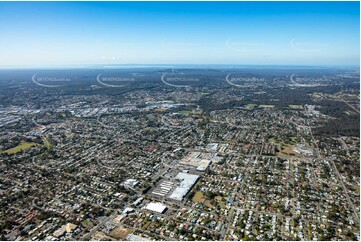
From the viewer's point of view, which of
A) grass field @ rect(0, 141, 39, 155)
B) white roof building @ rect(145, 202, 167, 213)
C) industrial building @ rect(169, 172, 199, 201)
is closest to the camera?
white roof building @ rect(145, 202, 167, 213)

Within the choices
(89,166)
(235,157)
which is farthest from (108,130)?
(235,157)

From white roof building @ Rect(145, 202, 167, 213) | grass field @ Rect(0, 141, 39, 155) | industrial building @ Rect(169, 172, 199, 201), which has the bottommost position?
grass field @ Rect(0, 141, 39, 155)

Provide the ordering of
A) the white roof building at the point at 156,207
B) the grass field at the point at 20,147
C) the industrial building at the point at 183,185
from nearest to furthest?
the white roof building at the point at 156,207, the industrial building at the point at 183,185, the grass field at the point at 20,147

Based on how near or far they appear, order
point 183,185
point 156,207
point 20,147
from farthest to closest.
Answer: point 20,147, point 183,185, point 156,207

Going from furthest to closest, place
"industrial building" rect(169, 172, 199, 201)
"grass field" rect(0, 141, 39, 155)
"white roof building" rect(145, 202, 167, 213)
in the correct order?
"grass field" rect(0, 141, 39, 155)
"industrial building" rect(169, 172, 199, 201)
"white roof building" rect(145, 202, 167, 213)

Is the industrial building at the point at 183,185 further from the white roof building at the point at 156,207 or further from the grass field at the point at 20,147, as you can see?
the grass field at the point at 20,147

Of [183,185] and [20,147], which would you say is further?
[20,147]

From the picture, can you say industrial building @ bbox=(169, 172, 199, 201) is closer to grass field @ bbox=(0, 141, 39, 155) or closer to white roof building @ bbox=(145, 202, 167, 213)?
white roof building @ bbox=(145, 202, 167, 213)

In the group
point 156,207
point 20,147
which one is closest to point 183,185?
point 156,207

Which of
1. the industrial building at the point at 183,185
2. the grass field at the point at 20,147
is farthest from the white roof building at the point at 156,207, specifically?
the grass field at the point at 20,147

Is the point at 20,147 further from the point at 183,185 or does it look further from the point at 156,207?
the point at 156,207

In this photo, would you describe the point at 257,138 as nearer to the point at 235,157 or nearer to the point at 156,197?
the point at 235,157

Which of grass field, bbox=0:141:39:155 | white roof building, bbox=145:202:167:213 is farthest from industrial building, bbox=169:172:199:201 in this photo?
grass field, bbox=0:141:39:155

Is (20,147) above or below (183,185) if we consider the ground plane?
below
